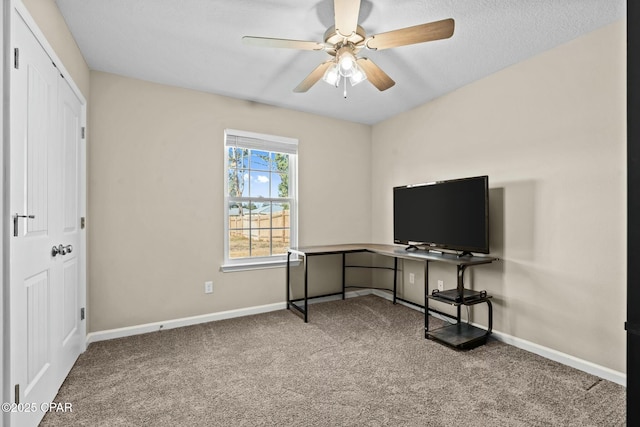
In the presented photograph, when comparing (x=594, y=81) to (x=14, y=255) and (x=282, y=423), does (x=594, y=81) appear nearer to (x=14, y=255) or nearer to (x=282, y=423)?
(x=282, y=423)

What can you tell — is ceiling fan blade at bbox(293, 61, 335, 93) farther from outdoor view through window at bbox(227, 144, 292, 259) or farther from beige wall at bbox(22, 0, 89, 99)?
beige wall at bbox(22, 0, 89, 99)

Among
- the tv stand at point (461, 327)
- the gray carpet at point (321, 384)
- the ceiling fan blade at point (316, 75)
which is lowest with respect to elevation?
the gray carpet at point (321, 384)

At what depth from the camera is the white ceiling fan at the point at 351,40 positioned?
1701mm

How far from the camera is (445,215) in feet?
10.0

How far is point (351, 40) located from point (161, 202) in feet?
7.53

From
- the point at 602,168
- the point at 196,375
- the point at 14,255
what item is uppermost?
the point at 602,168

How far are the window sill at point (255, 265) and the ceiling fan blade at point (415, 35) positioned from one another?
2516mm

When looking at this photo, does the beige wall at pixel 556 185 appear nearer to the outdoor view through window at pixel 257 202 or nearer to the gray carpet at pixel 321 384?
the gray carpet at pixel 321 384

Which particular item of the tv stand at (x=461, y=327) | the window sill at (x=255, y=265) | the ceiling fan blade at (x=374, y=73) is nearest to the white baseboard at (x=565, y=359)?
the tv stand at (x=461, y=327)

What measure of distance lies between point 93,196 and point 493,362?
3.58 metres

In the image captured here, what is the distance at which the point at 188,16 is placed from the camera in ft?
6.79

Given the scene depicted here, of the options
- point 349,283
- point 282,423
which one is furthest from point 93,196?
point 349,283

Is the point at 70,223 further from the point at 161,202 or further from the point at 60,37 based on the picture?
the point at 60,37

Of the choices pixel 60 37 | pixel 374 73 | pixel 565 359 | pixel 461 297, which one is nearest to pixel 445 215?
pixel 461 297
